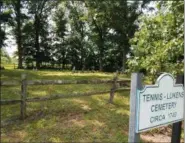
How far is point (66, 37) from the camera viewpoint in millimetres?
37250

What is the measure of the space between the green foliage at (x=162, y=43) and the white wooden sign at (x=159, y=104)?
355 centimetres

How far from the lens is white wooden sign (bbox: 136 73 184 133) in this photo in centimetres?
251

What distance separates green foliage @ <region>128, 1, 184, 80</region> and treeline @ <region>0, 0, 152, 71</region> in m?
22.7

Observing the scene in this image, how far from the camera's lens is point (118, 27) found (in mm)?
29562

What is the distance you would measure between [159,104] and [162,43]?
457cm

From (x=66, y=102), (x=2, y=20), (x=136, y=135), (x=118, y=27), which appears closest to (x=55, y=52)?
(x=118, y=27)

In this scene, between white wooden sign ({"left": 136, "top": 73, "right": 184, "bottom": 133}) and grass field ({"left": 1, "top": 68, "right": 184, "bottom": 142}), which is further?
grass field ({"left": 1, "top": 68, "right": 184, "bottom": 142})

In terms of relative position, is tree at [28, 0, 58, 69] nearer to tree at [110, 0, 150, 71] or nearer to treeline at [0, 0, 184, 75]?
treeline at [0, 0, 184, 75]

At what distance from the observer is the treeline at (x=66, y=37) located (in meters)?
32.4

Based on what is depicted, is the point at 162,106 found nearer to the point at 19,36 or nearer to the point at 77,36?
the point at 19,36

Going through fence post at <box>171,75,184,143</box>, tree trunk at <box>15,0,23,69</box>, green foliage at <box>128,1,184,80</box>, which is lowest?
fence post at <box>171,75,184,143</box>

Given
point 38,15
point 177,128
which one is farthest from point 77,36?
point 177,128

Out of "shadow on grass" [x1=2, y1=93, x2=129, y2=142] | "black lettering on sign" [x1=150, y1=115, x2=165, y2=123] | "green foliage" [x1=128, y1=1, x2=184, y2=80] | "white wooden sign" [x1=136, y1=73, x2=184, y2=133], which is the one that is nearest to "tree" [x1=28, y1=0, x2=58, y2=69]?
"shadow on grass" [x1=2, y1=93, x2=129, y2=142]

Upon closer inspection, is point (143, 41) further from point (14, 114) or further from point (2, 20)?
point (2, 20)
